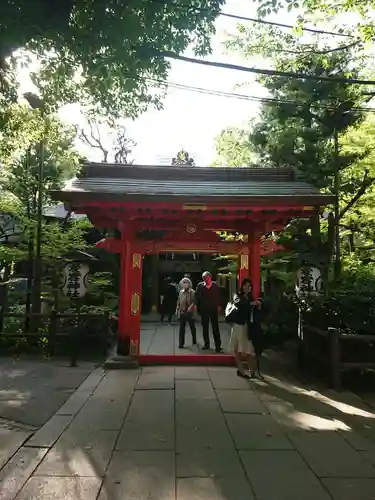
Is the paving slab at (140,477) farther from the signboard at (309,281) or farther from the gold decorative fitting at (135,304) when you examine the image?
the signboard at (309,281)

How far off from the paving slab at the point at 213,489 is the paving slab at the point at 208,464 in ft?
0.36

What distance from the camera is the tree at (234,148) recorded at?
62.0 ft

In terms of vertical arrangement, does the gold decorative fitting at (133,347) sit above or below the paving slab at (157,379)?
above

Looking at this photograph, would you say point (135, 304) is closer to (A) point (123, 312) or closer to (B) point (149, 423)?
(A) point (123, 312)

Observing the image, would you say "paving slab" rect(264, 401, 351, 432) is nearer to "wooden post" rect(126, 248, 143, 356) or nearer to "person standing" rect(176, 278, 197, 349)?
"wooden post" rect(126, 248, 143, 356)

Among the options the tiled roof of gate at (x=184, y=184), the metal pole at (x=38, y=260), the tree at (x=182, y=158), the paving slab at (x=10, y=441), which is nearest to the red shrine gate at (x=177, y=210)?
the tiled roof of gate at (x=184, y=184)

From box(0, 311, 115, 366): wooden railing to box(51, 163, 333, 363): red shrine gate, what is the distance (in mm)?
1516

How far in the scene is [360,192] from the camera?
482 inches

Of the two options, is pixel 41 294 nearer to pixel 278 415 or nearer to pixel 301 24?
pixel 278 415

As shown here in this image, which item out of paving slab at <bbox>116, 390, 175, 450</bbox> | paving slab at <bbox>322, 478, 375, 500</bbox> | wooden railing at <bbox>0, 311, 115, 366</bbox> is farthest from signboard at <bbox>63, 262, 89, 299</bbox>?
paving slab at <bbox>322, 478, 375, 500</bbox>

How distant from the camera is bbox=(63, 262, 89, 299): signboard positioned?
9.83 metres

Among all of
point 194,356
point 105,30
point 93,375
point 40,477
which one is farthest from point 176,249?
point 40,477

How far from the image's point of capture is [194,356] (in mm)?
9148

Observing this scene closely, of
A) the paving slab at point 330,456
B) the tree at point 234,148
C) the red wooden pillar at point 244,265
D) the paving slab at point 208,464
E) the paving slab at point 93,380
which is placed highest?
the tree at point 234,148
